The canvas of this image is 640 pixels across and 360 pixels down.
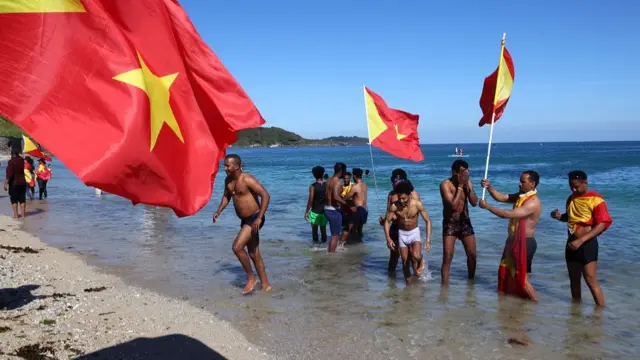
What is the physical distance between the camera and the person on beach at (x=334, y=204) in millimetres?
10719

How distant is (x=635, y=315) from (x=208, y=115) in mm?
6010

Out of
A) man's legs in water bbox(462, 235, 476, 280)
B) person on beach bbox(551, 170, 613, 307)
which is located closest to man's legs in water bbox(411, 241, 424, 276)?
man's legs in water bbox(462, 235, 476, 280)

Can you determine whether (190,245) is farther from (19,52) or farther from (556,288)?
(19,52)

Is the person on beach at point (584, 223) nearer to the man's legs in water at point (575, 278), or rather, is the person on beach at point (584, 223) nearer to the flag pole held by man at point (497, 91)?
the man's legs in water at point (575, 278)

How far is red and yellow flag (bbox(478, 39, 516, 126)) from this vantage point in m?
7.11

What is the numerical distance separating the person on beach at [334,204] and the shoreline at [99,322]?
4.22 m

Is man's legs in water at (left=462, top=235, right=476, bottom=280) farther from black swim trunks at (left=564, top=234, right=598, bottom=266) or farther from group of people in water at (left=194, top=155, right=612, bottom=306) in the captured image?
black swim trunks at (left=564, top=234, right=598, bottom=266)

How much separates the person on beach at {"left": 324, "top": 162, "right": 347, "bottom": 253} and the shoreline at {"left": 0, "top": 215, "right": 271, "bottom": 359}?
13.8 ft

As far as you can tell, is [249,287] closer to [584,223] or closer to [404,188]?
[404,188]

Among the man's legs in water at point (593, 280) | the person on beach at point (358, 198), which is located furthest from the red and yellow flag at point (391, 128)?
the man's legs in water at point (593, 280)

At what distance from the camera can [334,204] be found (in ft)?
35.5

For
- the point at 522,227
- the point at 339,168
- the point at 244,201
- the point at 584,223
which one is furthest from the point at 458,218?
the point at 339,168

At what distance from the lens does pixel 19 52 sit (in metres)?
3.36

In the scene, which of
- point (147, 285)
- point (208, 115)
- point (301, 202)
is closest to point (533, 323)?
point (208, 115)
